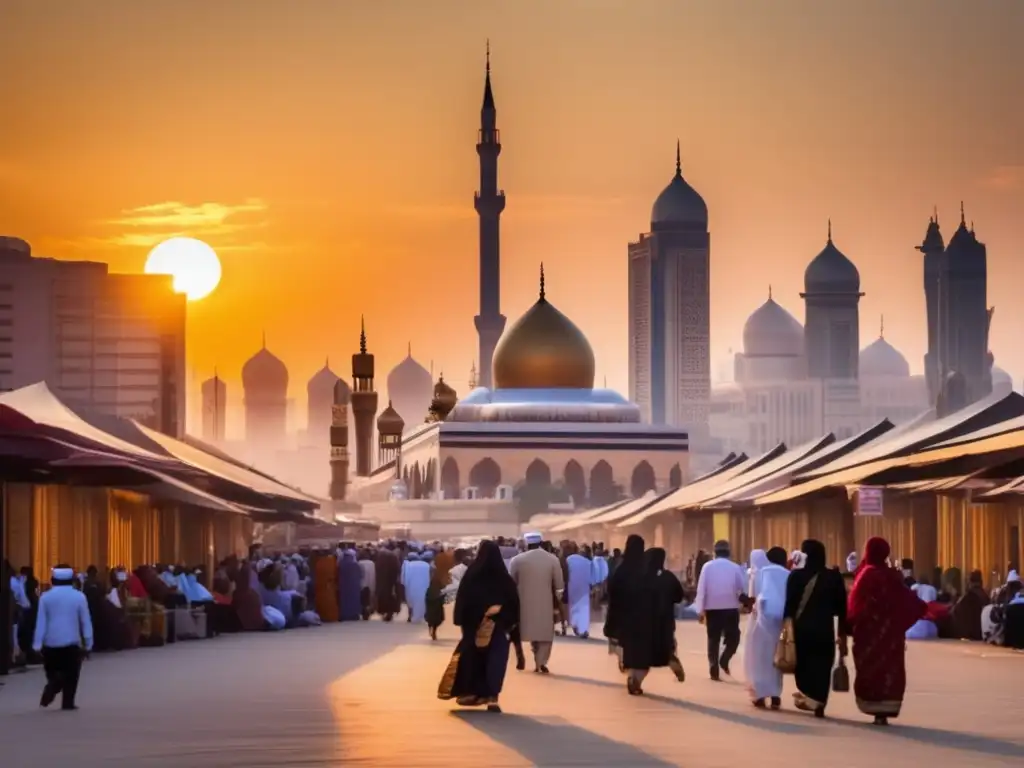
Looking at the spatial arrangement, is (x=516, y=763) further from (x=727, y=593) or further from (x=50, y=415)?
(x=50, y=415)

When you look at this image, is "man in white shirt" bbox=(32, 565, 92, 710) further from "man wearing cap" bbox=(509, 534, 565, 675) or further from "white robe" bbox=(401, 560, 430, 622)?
"white robe" bbox=(401, 560, 430, 622)

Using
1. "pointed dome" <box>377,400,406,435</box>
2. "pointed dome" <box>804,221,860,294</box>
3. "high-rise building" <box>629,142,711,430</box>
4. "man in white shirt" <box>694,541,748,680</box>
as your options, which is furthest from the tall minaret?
"man in white shirt" <box>694,541,748,680</box>

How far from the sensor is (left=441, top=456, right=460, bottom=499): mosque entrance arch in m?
88.9

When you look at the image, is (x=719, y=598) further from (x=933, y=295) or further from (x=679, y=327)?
(x=933, y=295)

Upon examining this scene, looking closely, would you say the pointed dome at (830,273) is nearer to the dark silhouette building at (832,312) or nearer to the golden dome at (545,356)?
the dark silhouette building at (832,312)

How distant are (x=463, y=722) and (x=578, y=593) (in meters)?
11.1

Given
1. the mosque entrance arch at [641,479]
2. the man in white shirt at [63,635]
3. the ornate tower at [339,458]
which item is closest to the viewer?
the man in white shirt at [63,635]

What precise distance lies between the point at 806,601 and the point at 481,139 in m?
93.2

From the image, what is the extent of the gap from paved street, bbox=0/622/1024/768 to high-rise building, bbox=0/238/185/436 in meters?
42.8

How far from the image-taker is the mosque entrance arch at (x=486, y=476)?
292 feet

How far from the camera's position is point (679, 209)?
139500mm

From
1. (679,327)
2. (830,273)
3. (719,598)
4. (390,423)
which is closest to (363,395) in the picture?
(390,423)

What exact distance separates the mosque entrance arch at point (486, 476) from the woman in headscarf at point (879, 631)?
75511 millimetres

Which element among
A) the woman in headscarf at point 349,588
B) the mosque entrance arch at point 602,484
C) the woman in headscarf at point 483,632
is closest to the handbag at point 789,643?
the woman in headscarf at point 483,632
